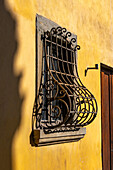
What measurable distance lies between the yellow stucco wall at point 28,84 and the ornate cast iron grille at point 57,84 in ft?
0.66

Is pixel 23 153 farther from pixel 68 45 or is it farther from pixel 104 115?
pixel 104 115

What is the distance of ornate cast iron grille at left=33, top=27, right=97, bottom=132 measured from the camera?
4660 millimetres

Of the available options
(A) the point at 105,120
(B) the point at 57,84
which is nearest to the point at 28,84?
(B) the point at 57,84

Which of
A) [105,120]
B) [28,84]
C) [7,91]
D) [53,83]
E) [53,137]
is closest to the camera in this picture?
[7,91]

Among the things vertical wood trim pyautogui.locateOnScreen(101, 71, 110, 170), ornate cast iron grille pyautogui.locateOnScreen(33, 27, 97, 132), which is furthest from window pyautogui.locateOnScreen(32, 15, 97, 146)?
vertical wood trim pyautogui.locateOnScreen(101, 71, 110, 170)

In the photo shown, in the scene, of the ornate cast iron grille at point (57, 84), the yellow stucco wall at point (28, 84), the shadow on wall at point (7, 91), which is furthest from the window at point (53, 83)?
the shadow on wall at point (7, 91)

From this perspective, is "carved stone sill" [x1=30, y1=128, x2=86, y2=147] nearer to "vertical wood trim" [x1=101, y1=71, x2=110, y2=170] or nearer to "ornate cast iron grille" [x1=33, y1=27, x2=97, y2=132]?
"ornate cast iron grille" [x1=33, y1=27, x2=97, y2=132]

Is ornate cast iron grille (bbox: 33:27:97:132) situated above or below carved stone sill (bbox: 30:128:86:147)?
above

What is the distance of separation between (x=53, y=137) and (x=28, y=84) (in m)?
0.76

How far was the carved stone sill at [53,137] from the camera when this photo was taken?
446 cm

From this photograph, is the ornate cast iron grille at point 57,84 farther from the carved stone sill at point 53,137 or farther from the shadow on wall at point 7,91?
the shadow on wall at point 7,91

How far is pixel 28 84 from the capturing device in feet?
14.7

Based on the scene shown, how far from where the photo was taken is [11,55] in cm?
420

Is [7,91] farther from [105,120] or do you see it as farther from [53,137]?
[105,120]
